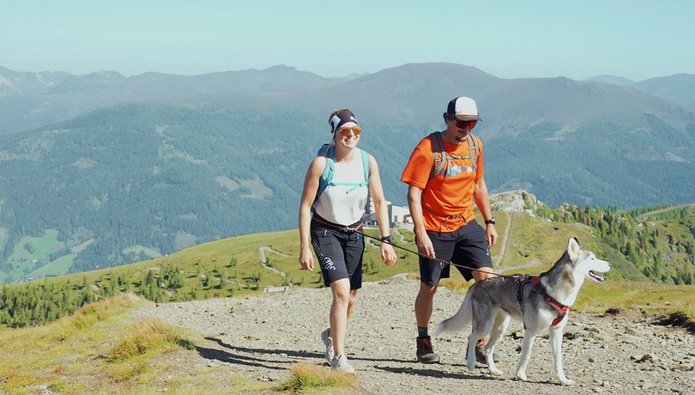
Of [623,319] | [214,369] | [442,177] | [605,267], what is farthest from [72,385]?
[623,319]

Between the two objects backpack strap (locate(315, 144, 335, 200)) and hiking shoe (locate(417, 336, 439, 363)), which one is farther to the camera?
hiking shoe (locate(417, 336, 439, 363))

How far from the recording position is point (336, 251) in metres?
13.2

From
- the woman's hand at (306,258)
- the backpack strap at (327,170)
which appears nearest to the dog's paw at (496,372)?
the woman's hand at (306,258)

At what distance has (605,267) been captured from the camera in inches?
472

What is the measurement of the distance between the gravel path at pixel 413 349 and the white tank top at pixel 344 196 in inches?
104

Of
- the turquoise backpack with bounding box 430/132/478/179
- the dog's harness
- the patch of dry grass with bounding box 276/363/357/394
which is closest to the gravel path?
the patch of dry grass with bounding box 276/363/357/394

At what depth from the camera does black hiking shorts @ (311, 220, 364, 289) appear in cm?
1314

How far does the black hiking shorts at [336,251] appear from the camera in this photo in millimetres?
13141

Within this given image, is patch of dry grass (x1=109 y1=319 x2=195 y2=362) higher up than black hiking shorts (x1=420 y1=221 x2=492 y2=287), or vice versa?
black hiking shorts (x1=420 y1=221 x2=492 y2=287)

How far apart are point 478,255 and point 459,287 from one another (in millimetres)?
14983

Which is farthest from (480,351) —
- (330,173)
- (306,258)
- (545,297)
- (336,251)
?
(330,173)

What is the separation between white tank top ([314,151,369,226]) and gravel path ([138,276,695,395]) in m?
2.64

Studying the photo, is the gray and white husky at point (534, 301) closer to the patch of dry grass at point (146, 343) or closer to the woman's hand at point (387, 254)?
the woman's hand at point (387, 254)

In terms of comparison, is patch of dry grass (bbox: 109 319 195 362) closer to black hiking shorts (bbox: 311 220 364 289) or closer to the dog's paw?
black hiking shorts (bbox: 311 220 364 289)
